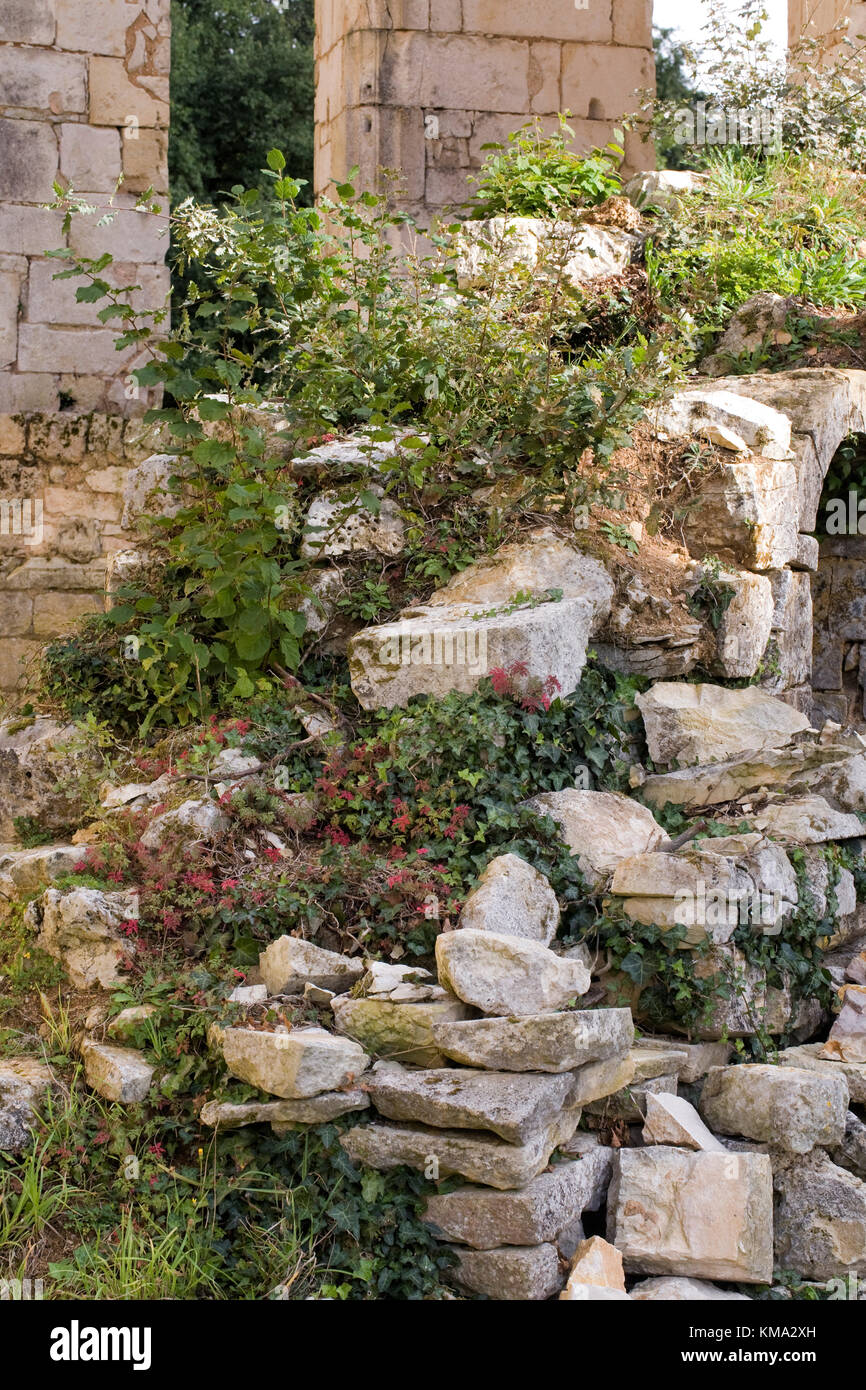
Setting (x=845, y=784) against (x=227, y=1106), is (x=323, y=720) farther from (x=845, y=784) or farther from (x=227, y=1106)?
(x=845, y=784)

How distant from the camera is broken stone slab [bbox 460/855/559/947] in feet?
12.9

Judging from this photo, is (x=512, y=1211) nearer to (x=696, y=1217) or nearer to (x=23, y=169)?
(x=696, y=1217)

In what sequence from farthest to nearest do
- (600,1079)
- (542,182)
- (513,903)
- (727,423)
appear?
1. (542,182)
2. (727,423)
3. (513,903)
4. (600,1079)

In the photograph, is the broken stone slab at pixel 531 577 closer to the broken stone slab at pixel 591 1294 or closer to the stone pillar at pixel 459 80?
the broken stone slab at pixel 591 1294

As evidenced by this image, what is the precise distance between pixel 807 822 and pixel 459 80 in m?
7.58

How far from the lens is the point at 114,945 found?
411 cm

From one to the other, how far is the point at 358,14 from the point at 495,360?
5.73 metres

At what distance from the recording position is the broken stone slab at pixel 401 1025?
361 cm

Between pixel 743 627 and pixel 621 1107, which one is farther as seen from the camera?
pixel 743 627

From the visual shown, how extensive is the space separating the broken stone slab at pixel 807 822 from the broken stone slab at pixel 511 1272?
184 centimetres

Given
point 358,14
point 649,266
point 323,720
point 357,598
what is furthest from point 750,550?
point 358,14

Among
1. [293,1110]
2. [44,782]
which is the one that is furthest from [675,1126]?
[44,782]

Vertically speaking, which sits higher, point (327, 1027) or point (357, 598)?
point (357, 598)

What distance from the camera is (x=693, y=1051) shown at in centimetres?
403
